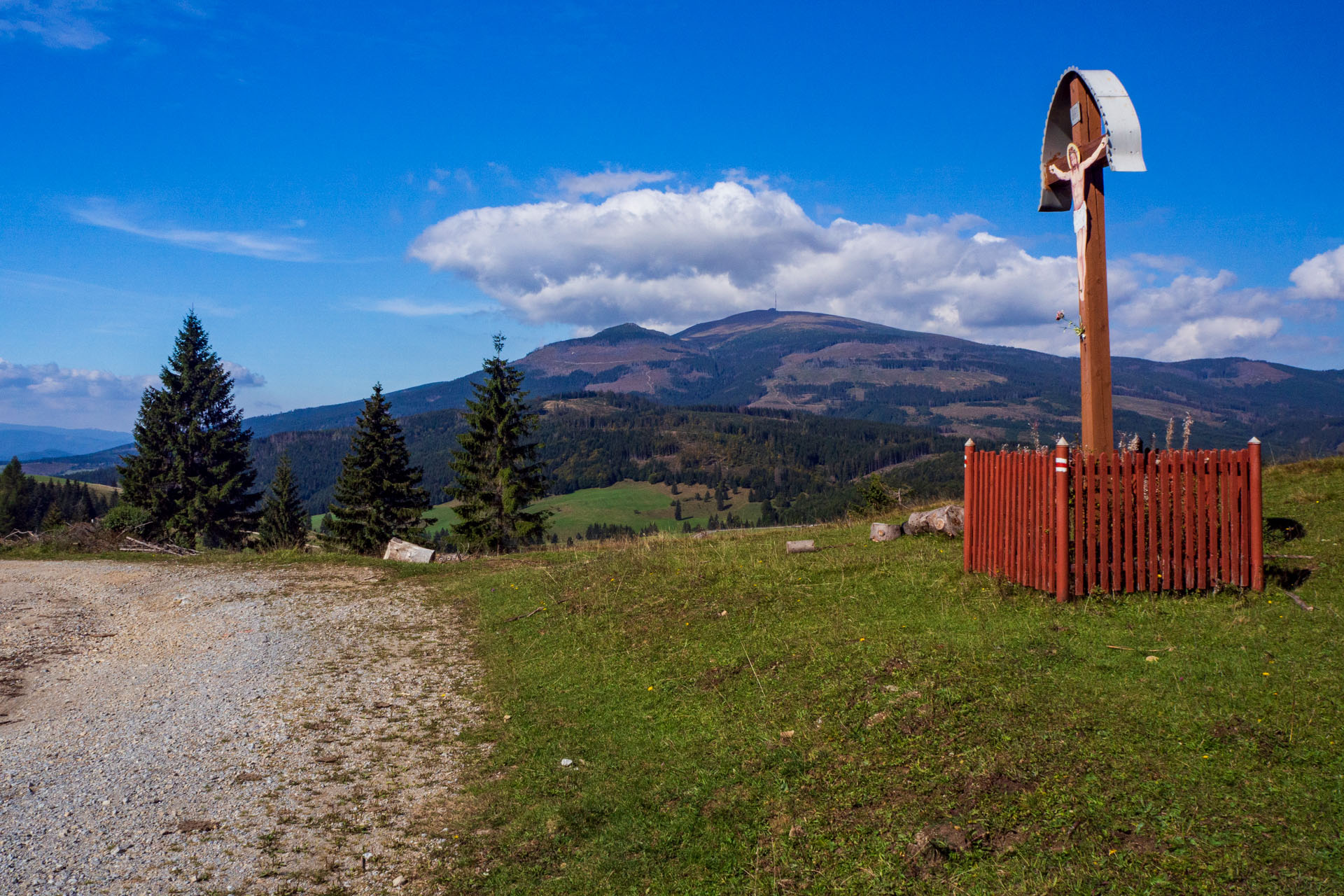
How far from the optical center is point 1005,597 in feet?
31.3

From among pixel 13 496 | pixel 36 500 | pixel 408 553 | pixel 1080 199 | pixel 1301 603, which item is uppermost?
pixel 1080 199

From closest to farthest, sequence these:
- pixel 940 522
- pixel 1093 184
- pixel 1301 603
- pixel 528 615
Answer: pixel 1301 603
pixel 1093 184
pixel 528 615
pixel 940 522

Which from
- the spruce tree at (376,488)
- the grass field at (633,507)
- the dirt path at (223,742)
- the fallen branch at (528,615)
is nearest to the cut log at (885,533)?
the fallen branch at (528,615)

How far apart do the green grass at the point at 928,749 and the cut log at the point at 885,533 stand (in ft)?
17.0

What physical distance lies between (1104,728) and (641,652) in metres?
5.67

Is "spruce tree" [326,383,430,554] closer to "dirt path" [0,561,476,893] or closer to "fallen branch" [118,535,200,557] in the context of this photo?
"fallen branch" [118,535,200,557]

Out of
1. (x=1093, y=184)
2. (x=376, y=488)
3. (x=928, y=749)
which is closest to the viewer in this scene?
(x=928, y=749)

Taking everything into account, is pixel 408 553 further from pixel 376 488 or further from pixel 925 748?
pixel 376 488

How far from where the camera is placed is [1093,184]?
1163 centimetres

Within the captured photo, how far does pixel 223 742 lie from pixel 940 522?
13132mm

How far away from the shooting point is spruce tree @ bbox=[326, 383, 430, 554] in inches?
1517

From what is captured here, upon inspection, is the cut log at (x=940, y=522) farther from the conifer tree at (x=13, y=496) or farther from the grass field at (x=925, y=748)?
the conifer tree at (x=13, y=496)

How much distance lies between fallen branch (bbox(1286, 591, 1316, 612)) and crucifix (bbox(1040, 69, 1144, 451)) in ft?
9.36

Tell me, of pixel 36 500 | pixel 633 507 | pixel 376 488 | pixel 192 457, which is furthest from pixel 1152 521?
pixel 633 507
